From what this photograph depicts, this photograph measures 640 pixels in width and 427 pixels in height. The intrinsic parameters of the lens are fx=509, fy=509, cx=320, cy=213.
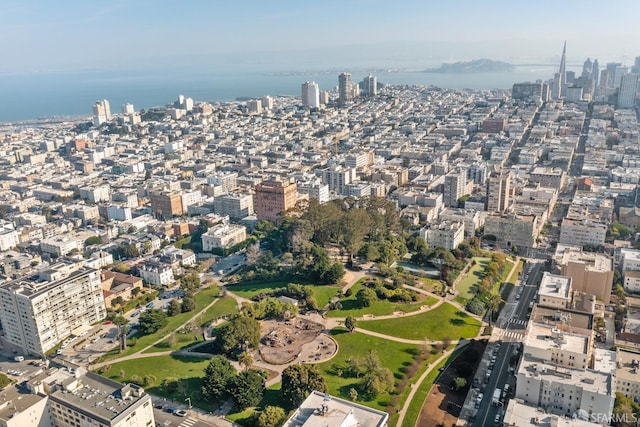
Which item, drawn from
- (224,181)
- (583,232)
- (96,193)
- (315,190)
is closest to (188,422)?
(583,232)

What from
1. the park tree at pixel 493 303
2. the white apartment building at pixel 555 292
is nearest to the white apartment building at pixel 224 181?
the park tree at pixel 493 303

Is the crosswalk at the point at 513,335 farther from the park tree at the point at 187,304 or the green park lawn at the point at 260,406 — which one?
the park tree at the point at 187,304

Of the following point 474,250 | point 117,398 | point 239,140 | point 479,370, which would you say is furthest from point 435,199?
point 239,140

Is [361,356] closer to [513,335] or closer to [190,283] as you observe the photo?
[513,335]

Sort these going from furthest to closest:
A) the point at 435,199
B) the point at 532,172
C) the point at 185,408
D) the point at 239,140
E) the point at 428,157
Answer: the point at 239,140
the point at 428,157
the point at 532,172
the point at 435,199
the point at 185,408

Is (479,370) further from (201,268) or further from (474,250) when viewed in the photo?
(201,268)

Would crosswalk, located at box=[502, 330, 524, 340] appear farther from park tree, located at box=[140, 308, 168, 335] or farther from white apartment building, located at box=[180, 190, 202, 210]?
white apartment building, located at box=[180, 190, 202, 210]
